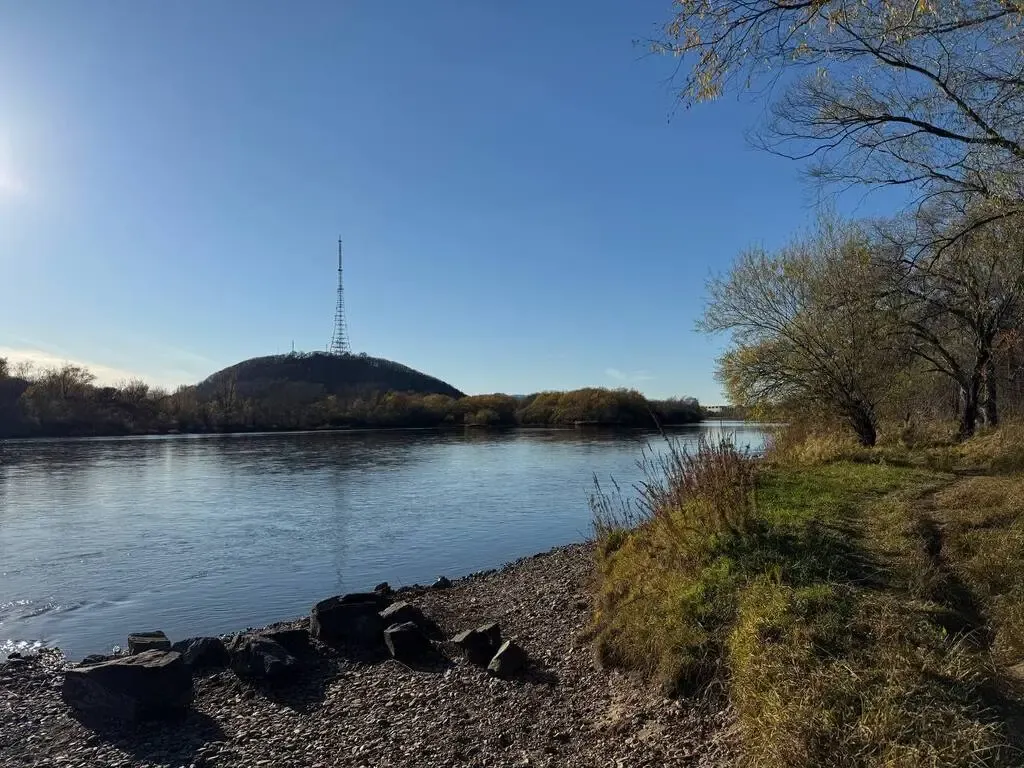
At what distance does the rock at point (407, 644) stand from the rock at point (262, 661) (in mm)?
1160

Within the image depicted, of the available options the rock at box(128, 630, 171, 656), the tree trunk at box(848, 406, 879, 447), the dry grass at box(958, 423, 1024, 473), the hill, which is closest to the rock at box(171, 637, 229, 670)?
the rock at box(128, 630, 171, 656)

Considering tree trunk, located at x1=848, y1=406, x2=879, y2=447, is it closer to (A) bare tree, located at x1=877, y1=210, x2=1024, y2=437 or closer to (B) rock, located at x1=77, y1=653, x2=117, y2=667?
(A) bare tree, located at x1=877, y1=210, x2=1024, y2=437

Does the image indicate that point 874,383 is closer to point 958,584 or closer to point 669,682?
point 958,584

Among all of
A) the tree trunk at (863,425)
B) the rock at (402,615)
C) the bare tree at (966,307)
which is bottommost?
the rock at (402,615)

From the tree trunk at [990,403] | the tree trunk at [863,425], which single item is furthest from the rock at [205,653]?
the tree trunk at [990,403]

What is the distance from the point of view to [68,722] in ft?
24.1

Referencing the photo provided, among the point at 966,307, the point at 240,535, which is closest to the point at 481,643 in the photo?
the point at 240,535

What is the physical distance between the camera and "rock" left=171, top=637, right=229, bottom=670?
340 inches

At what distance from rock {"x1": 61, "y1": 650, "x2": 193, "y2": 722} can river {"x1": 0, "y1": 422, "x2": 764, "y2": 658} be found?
3340mm

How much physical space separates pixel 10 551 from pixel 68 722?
12.6m

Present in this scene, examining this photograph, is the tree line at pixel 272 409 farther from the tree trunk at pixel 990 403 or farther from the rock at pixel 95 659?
the rock at pixel 95 659

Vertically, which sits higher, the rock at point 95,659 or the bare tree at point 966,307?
the bare tree at point 966,307

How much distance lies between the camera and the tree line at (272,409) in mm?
81500

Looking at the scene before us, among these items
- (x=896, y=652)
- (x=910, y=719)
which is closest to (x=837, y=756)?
(x=910, y=719)
